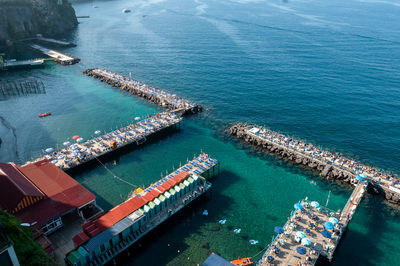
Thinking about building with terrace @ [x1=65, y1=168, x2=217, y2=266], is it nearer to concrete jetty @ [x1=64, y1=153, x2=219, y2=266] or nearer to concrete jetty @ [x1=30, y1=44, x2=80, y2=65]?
concrete jetty @ [x1=64, y1=153, x2=219, y2=266]

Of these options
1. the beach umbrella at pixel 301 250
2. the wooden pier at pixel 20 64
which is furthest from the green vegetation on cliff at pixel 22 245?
the wooden pier at pixel 20 64

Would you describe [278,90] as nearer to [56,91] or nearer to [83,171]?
[83,171]

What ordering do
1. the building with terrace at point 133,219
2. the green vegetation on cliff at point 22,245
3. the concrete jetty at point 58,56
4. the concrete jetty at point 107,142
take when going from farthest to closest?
the concrete jetty at point 58,56 < the concrete jetty at point 107,142 < the building with terrace at point 133,219 < the green vegetation on cliff at point 22,245

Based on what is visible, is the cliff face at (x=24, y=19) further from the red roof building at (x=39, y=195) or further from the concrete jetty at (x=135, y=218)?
the concrete jetty at (x=135, y=218)

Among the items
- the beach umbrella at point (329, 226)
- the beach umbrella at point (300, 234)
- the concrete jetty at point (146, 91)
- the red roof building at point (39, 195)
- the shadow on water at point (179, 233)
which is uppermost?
the concrete jetty at point (146, 91)

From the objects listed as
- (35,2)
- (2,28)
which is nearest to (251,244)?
(2,28)

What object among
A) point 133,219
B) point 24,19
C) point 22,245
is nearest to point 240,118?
point 133,219
